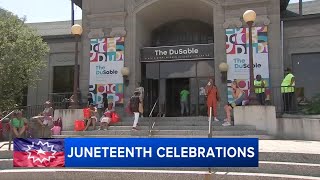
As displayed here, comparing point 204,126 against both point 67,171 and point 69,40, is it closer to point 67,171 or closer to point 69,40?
point 67,171

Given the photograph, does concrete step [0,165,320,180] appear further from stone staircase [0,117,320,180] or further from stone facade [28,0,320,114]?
stone facade [28,0,320,114]

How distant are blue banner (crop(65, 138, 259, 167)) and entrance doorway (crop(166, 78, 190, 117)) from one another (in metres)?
12.5

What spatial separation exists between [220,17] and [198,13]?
2.61 meters

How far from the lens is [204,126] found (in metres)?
14.1

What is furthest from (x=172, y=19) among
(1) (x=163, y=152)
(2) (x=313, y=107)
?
(1) (x=163, y=152)

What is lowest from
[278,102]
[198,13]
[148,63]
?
[278,102]

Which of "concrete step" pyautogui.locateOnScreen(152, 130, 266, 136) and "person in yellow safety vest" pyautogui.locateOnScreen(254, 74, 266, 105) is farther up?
"person in yellow safety vest" pyautogui.locateOnScreen(254, 74, 266, 105)

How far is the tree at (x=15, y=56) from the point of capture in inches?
688

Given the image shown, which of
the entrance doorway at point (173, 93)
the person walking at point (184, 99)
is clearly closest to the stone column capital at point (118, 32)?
the entrance doorway at point (173, 93)

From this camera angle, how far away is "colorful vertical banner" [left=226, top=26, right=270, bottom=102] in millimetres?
17625

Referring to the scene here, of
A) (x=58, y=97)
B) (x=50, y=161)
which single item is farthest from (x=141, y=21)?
(x=50, y=161)

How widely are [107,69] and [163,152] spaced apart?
12395mm

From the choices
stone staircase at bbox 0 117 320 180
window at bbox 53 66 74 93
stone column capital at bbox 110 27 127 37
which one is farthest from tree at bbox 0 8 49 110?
stone staircase at bbox 0 117 320 180

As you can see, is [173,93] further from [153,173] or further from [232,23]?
[153,173]
